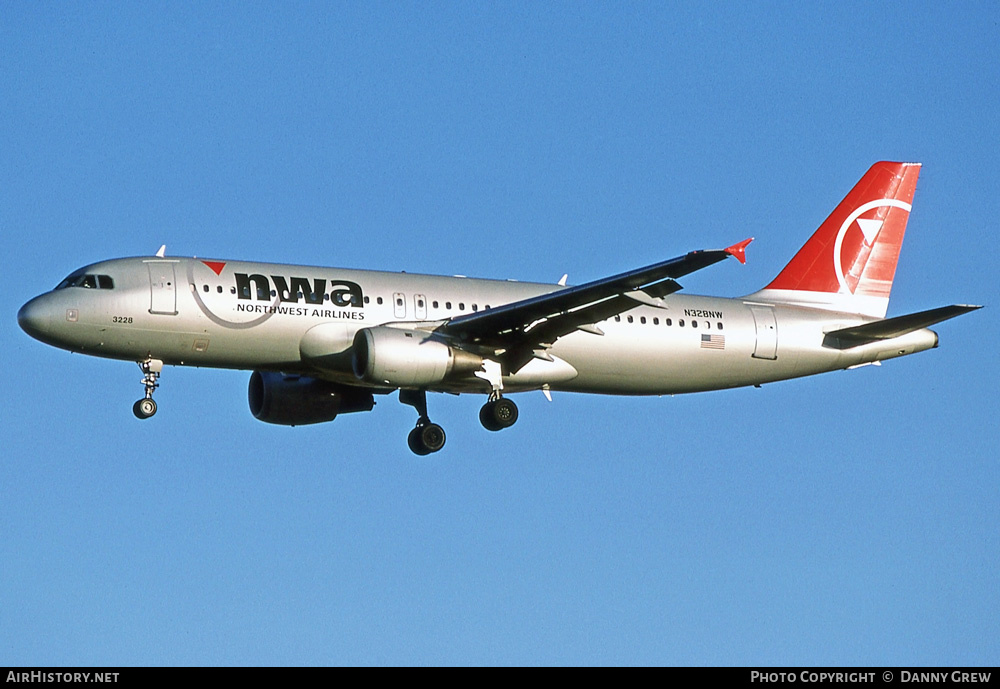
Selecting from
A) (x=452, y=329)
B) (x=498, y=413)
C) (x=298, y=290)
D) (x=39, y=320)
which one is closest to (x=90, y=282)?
(x=39, y=320)

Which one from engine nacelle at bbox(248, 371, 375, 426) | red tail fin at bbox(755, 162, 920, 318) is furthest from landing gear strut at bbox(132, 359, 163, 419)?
red tail fin at bbox(755, 162, 920, 318)

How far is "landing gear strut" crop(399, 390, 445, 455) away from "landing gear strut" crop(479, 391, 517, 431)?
7.00ft

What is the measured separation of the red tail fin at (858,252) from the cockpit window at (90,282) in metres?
20.2

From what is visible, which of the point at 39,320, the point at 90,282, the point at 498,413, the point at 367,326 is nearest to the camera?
the point at 39,320

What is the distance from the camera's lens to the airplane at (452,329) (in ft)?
130

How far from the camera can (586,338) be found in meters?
43.4

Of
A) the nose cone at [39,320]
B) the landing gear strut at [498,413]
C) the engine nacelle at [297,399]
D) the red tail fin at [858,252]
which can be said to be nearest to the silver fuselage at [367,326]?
the nose cone at [39,320]

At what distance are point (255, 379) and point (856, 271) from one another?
19.2 meters

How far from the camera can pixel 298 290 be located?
4078cm

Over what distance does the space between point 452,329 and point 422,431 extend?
13.9 ft

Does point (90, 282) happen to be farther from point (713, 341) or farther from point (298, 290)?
point (713, 341)

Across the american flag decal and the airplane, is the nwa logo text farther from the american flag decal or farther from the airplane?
the american flag decal

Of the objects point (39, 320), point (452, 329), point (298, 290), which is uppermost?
point (298, 290)
